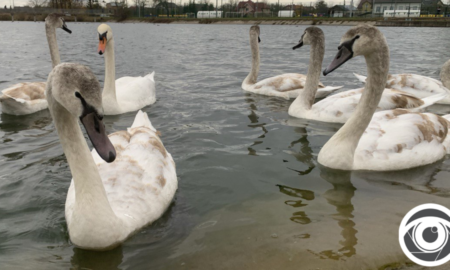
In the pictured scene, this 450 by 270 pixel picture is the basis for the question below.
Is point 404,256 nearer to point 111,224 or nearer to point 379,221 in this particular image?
point 379,221

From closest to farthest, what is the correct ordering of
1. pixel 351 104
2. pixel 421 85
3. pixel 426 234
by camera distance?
pixel 426 234, pixel 351 104, pixel 421 85

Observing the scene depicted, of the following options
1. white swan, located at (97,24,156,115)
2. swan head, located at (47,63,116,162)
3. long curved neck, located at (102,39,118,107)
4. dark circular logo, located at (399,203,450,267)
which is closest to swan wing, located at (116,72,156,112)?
white swan, located at (97,24,156,115)

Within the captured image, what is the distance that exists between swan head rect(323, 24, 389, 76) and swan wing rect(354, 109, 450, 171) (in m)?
1.14

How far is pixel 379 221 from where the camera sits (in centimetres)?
407

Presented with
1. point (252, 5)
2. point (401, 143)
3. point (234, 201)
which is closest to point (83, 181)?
point (234, 201)

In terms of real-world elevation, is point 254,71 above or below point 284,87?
above

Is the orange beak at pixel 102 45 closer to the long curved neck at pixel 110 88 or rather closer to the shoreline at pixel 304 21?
→ the long curved neck at pixel 110 88

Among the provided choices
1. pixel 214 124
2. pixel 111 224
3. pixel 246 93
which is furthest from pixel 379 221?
pixel 246 93

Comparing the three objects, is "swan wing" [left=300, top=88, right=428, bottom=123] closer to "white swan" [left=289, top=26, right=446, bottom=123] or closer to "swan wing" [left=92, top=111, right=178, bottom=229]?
"white swan" [left=289, top=26, right=446, bottom=123]

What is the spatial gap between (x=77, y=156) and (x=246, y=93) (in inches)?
298

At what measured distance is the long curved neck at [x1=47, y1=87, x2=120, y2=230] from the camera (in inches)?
138

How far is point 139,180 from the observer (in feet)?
13.8

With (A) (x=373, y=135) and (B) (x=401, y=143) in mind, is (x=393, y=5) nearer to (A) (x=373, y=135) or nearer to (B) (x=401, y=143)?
(A) (x=373, y=135)

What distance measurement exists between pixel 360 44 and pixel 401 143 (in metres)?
1.44
